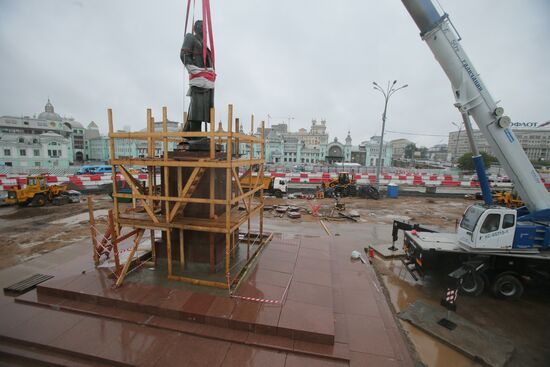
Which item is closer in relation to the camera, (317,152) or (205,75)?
(205,75)

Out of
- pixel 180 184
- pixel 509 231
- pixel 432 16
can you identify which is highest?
pixel 432 16

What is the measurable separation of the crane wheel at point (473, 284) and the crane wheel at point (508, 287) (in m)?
0.33

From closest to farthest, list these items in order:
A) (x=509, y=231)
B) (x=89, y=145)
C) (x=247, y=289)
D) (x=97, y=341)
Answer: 1. (x=97, y=341)
2. (x=247, y=289)
3. (x=509, y=231)
4. (x=89, y=145)

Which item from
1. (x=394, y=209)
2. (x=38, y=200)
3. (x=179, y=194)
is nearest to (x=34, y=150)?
(x=38, y=200)

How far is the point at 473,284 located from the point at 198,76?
32.7 ft

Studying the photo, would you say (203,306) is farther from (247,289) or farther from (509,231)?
(509,231)

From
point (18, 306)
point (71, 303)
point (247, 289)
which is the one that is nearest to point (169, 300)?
point (247, 289)

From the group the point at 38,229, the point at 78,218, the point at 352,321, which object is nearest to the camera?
the point at 352,321

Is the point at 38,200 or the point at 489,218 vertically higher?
the point at 489,218

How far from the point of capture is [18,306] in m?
5.25

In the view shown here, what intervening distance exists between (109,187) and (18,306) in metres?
18.7

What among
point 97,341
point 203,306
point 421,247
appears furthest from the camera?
point 421,247

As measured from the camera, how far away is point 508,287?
282 inches

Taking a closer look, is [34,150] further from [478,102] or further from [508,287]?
[508,287]
